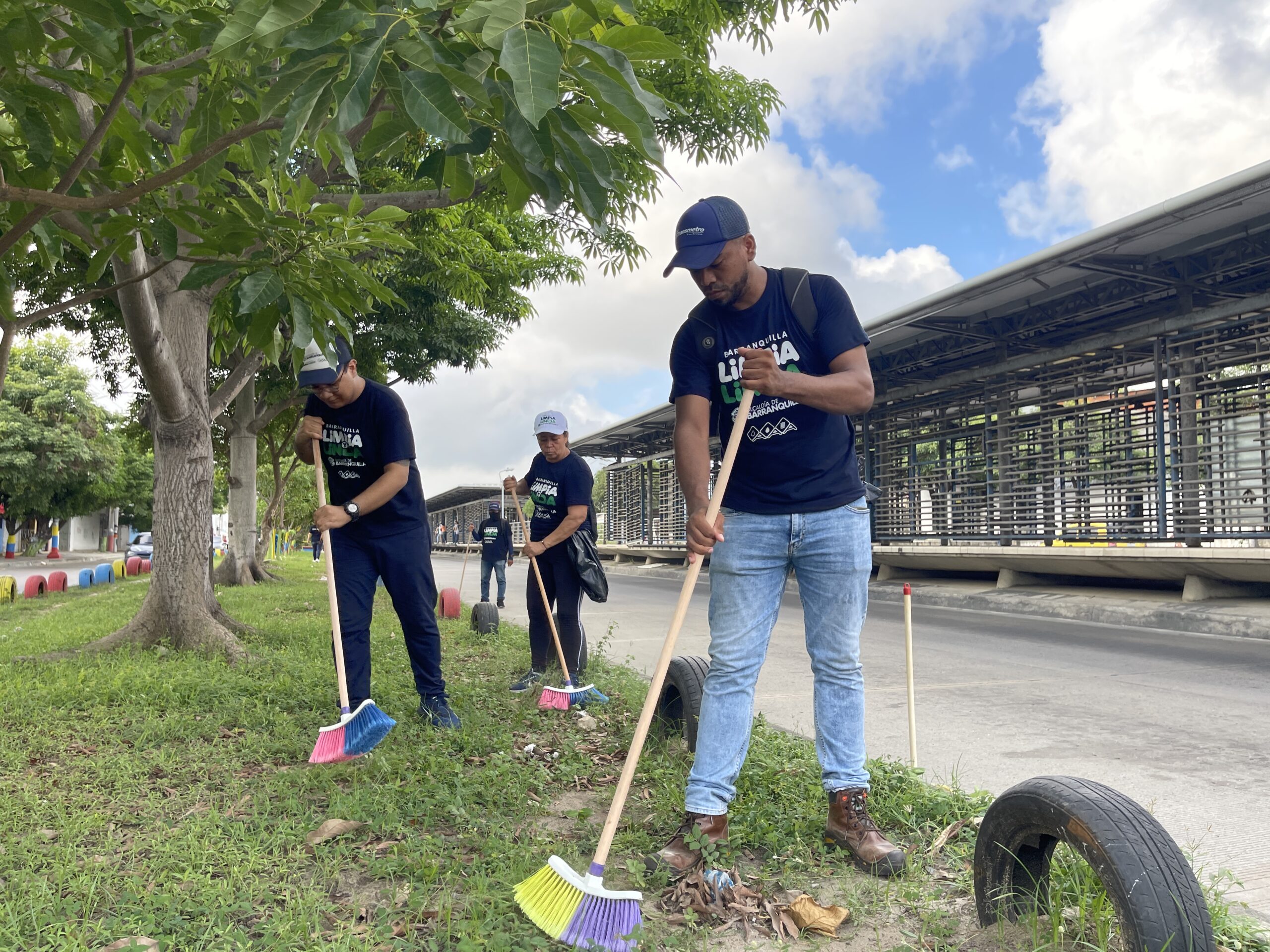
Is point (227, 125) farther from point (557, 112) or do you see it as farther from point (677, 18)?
point (677, 18)

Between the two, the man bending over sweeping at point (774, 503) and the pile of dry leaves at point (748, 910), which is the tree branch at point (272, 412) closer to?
the man bending over sweeping at point (774, 503)

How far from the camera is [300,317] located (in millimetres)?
3170

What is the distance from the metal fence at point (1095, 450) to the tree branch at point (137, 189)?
11750 millimetres

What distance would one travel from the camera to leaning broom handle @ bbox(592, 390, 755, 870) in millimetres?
2631

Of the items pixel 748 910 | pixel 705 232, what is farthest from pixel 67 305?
pixel 748 910

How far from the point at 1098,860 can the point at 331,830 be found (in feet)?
8.13

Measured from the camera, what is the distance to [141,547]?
37688 mm

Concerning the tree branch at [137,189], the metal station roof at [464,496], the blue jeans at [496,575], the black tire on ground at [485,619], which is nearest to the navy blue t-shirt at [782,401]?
the tree branch at [137,189]

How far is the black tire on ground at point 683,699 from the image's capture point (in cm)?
415

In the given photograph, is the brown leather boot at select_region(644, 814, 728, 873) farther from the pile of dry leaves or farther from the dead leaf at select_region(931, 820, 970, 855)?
the dead leaf at select_region(931, 820, 970, 855)

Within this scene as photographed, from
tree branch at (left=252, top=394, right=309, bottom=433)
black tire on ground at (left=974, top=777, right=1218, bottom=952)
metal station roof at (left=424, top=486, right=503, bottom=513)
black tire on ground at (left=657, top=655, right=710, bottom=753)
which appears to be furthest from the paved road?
metal station roof at (left=424, top=486, right=503, bottom=513)

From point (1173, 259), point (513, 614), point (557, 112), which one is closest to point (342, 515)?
point (557, 112)

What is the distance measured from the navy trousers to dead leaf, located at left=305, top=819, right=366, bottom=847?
140 cm

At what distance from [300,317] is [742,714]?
202cm
